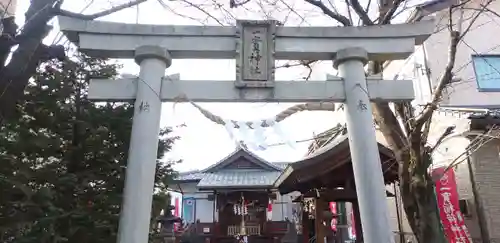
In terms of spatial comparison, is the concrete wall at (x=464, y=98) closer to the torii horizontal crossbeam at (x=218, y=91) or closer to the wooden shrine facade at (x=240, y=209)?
the torii horizontal crossbeam at (x=218, y=91)

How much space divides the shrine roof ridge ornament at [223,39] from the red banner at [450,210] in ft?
16.0

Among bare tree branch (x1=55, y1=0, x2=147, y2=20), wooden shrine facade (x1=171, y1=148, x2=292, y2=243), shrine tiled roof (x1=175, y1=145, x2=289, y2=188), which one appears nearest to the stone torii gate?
bare tree branch (x1=55, y1=0, x2=147, y2=20)

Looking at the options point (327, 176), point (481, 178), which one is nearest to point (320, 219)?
point (327, 176)

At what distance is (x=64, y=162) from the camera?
8297mm

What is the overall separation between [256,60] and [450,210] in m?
7.34

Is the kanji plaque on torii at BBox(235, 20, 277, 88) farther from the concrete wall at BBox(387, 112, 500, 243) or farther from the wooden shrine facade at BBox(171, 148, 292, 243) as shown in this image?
the wooden shrine facade at BBox(171, 148, 292, 243)

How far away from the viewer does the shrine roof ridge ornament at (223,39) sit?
20.1ft

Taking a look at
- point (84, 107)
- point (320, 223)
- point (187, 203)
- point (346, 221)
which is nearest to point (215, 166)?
point (187, 203)

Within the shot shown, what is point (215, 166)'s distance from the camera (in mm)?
27578

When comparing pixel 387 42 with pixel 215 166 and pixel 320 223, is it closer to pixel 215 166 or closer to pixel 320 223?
pixel 320 223

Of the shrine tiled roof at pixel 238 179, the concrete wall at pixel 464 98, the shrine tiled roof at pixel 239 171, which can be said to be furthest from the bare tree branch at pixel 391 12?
the shrine tiled roof at pixel 239 171

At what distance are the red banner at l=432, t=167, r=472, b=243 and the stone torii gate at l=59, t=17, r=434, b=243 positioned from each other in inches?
195

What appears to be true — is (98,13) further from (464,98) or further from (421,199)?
(464,98)

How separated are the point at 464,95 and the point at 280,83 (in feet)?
28.5
